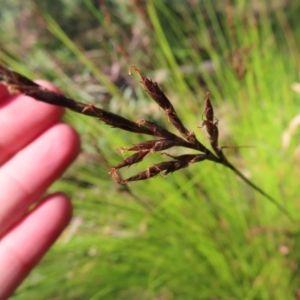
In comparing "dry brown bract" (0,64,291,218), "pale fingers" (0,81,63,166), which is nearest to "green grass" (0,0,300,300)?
"pale fingers" (0,81,63,166)

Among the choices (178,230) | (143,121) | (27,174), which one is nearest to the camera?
(143,121)

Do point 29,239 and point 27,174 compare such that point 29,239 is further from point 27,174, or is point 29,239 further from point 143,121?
point 143,121

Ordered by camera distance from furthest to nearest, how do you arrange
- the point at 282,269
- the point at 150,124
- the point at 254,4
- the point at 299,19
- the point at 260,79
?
1. the point at 254,4
2. the point at 299,19
3. the point at 260,79
4. the point at 282,269
5. the point at 150,124

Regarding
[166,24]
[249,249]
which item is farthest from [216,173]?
[166,24]

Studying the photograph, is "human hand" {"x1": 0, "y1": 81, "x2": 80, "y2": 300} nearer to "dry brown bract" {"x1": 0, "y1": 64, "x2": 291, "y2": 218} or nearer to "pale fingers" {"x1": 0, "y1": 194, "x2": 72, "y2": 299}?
"pale fingers" {"x1": 0, "y1": 194, "x2": 72, "y2": 299}

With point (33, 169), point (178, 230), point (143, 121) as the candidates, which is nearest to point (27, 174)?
point (33, 169)

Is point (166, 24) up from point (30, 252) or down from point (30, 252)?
down

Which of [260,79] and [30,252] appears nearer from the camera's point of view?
[30,252]

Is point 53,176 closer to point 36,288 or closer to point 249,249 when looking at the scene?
point 36,288
